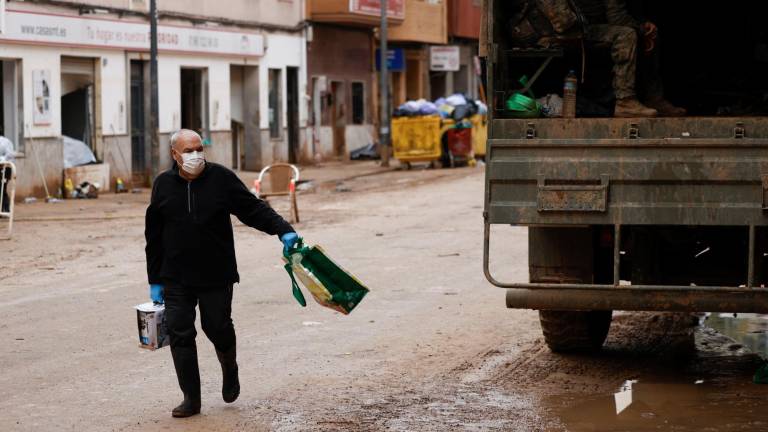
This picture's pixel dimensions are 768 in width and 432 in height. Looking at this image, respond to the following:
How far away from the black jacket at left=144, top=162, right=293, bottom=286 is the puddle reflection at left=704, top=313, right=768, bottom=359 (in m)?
3.82

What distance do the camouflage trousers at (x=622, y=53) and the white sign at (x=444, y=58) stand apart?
37.0 metres

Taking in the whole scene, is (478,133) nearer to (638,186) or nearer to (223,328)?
(638,186)

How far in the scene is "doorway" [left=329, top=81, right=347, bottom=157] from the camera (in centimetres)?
4050

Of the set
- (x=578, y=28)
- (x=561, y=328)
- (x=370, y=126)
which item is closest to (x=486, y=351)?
(x=561, y=328)

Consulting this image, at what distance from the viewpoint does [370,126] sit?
42.6 metres

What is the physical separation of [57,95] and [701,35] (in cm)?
1725

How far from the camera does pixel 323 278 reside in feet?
25.6

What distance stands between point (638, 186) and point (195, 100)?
82.7 ft

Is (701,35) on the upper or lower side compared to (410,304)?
upper

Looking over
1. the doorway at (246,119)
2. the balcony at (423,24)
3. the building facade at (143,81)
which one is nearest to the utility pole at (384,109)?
the building facade at (143,81)

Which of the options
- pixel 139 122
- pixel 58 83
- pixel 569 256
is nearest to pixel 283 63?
pixel 139 122

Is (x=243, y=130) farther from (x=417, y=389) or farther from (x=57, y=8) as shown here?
(x=417, y=389)

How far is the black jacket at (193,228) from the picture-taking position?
7.59 meters

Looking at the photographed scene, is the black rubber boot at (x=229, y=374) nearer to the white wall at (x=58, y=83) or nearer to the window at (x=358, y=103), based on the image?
the white wall at (x=58, y=83)
